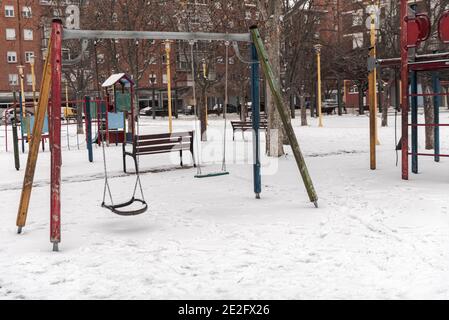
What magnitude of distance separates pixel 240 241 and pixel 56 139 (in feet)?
7.28

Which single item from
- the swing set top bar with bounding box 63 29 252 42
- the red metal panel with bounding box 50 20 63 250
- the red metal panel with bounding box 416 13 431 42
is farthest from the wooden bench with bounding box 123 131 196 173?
the red metal panel with bounding box 50 20 63 250

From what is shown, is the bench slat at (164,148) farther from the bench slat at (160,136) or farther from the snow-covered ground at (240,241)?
the snow-covered ground at (240,241)

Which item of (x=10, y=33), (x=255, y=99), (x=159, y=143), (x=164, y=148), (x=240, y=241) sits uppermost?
(x=10, y=33)

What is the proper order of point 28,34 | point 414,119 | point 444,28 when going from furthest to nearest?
1. point 28,34
2. point 414,119
3. point 444,28

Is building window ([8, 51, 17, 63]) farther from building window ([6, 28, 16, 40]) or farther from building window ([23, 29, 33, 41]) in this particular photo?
building window ([23, 29, 33, 41])

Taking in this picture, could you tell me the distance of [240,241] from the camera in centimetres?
575

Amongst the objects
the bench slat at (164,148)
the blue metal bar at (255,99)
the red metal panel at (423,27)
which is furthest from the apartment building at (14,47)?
the red metal panel at (423,27)

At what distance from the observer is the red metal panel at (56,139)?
5.60 m

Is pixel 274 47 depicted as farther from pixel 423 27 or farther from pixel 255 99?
pixel 255 99

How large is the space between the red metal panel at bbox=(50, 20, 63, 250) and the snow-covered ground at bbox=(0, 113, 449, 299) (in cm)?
30

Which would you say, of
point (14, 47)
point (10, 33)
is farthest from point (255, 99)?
point (10, 33)

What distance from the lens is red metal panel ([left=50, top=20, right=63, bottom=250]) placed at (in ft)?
18.4
